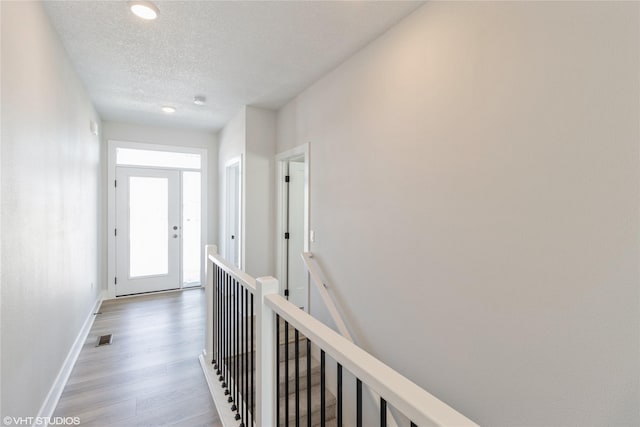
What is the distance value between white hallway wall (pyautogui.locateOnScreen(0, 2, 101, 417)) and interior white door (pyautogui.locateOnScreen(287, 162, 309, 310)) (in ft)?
7.13

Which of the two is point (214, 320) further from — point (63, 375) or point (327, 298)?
point (63, 375)

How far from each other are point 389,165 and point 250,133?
7.29ft

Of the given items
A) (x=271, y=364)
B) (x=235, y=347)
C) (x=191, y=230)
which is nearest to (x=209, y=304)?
(x=235, y=347)

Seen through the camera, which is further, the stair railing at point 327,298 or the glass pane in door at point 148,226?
the glass pane in door at point 148,226

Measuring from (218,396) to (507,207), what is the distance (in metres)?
2.28

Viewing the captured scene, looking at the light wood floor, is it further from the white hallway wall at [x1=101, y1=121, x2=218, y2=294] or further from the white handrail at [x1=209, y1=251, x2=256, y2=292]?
the white hallway wall at [x1=101, y1=121, x2=218, y2=294]

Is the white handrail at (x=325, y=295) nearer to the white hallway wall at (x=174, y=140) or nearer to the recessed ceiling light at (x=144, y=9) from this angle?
the recessed ceiling light at (x=144, y=9)

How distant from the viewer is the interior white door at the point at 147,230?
4570 millimetres

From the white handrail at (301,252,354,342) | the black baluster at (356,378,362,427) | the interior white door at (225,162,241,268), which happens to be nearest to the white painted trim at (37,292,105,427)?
the interior white door at (225,162,241,268)

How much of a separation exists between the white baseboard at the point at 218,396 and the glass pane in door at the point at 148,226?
2.70 metres

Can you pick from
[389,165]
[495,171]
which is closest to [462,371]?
[495,171]

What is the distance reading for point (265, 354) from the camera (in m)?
1.43

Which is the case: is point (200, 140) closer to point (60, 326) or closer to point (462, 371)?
point (60, 326)

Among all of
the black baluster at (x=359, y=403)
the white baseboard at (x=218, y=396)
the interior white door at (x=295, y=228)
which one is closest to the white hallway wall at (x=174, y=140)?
the interior white door at (x=295, y=228)
